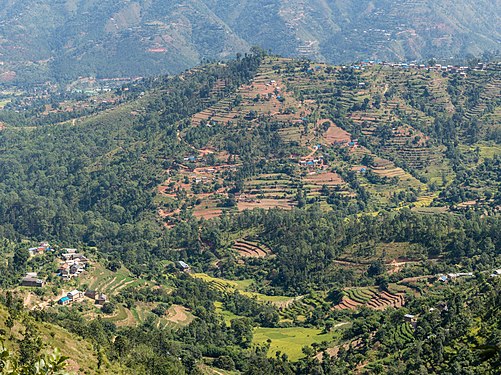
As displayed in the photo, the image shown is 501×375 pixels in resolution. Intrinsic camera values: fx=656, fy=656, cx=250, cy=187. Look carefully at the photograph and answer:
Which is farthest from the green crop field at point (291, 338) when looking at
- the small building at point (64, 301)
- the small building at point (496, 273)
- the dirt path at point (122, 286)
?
the small building at point (64, 301)

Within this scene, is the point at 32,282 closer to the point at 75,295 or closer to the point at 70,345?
the point at 75,295

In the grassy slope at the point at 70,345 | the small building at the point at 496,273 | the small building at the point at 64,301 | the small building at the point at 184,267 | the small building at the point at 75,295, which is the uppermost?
the grassy slope at the point at 70,345

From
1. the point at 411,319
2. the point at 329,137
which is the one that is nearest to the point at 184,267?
the point at 411,319

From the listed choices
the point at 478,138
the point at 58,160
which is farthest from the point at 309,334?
the point at 58,160

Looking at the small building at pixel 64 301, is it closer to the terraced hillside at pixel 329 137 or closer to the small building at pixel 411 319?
the small building at pixel 411 319

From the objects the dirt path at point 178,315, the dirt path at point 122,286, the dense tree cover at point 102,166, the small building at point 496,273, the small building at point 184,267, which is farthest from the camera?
the dense tree cover at point 102,166

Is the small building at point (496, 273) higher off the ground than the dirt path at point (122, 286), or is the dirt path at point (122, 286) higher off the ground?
the small building at point (496, 273)

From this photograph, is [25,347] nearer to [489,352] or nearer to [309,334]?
[489,352]

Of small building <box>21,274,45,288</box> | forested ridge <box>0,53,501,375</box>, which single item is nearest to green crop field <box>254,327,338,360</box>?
forested ridge <box>0,53,501,375</box>
